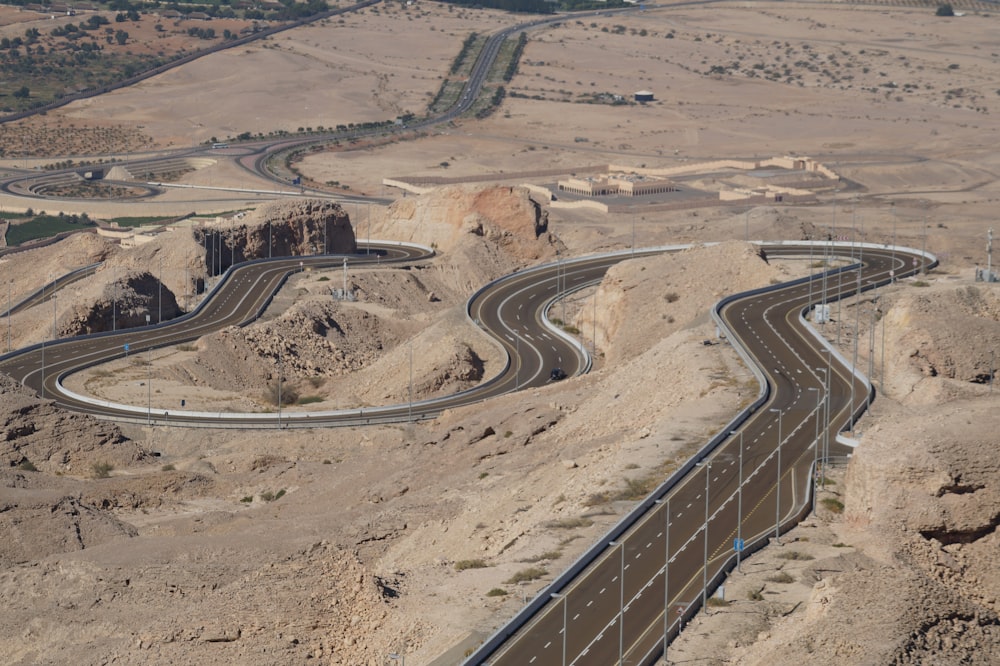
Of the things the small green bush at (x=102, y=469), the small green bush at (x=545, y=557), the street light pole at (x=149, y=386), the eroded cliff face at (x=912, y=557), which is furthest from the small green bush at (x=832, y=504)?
the street light pole at (x=149, y=386)

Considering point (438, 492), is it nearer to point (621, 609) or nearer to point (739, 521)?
point (739, 521)

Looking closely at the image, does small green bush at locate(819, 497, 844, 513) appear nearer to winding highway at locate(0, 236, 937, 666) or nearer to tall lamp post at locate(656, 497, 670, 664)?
winding highway at locate(0, 236, 937, 666)

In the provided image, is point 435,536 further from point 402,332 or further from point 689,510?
point 402,332

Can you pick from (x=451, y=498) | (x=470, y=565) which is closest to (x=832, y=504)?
(x=470, y=565)

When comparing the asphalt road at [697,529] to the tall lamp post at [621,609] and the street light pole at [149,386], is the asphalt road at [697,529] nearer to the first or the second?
the tall lamp post at [621,609]

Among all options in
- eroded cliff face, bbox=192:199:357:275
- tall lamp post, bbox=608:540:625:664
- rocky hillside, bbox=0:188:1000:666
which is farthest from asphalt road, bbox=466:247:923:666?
eroded cliff face, bbox=192:199:357:275

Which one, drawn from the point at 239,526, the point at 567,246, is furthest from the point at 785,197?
the point at 239,526
